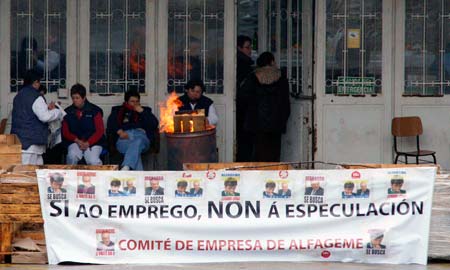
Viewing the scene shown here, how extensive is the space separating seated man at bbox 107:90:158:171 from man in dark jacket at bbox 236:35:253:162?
1548 mm

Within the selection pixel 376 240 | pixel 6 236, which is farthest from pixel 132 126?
pixel 376 240

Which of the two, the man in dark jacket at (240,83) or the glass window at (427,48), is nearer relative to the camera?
the glass window at (427,48)

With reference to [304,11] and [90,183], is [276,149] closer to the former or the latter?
[304,11]

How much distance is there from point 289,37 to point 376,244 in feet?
17.4

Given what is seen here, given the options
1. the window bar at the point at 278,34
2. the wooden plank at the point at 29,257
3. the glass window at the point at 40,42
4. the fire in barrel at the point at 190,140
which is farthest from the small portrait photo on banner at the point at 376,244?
the glass window at the point at 40,42

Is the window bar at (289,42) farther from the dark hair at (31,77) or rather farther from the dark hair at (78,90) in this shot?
the dark hair at (31,77)

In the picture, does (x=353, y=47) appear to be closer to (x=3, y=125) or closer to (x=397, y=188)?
(x=397, y=188)

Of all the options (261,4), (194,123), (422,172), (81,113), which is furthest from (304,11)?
(422,172)

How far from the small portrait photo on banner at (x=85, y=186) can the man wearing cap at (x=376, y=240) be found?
107 inches

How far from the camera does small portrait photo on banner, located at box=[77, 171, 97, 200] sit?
37.4 feet

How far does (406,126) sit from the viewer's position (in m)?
15.4

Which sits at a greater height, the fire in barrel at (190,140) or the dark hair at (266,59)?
the dark hair at (266,59)

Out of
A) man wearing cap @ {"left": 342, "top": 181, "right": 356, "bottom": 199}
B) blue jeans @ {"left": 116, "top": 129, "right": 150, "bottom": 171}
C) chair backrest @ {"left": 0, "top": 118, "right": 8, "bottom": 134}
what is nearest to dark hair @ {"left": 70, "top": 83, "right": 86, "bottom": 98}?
blue jeans @ {"left": 116, "top": 129, "right": 150, "bottom": 171}

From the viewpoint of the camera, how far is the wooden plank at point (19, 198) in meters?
11.4
